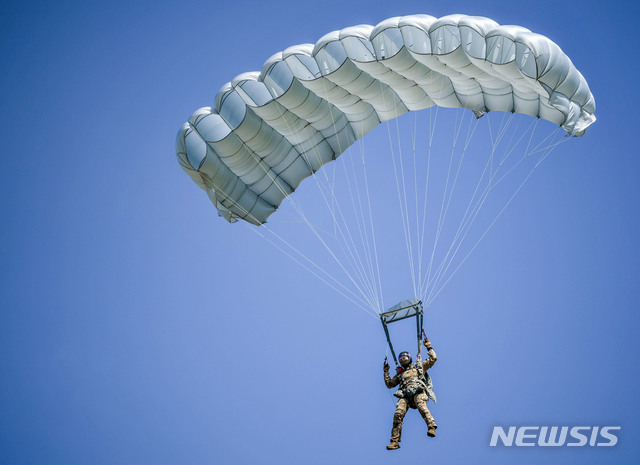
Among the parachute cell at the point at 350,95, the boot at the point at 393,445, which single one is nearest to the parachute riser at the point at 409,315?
the boot at the point at 393,445

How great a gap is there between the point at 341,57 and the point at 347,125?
9.03 feet

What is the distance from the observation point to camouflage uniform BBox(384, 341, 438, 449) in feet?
34.8

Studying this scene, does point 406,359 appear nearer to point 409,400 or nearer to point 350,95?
point 409,400

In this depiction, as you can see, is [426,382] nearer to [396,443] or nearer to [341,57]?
[396,443]

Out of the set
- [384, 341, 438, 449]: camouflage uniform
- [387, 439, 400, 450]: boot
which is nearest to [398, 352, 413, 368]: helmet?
[384, 341, 438, 449]: camouflage uniform

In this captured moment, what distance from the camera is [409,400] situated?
36.3 ft

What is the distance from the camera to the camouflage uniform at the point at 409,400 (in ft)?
34.8

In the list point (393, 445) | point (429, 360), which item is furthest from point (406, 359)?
point (393, 445)

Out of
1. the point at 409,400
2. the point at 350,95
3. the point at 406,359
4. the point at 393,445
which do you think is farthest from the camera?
the point at 350,95

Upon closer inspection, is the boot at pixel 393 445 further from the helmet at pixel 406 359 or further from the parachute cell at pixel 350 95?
the parachute cell at pixel 350 95

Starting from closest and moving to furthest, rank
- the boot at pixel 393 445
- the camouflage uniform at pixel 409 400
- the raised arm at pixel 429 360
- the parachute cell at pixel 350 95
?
the boot at pixel 393 445 → the camouflage uniform at pixel 409 400 → the parachute cell at pixel 350 95 → the raised arm at pixel 429 360

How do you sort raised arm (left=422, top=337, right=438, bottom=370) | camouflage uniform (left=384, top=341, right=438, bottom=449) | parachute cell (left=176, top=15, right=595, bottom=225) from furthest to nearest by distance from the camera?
raised arm (left=422, top=337, right=438, bottom=370) → parachute cell (left=176, top=15, right=595, bottom=225) → camouflage uniform (left=384, top=341, right=438, bottom=449)

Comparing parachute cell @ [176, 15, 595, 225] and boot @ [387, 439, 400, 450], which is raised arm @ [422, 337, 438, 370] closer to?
boot @ [387, 439, 400, 450]

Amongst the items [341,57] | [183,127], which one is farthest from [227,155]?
[341,57]
